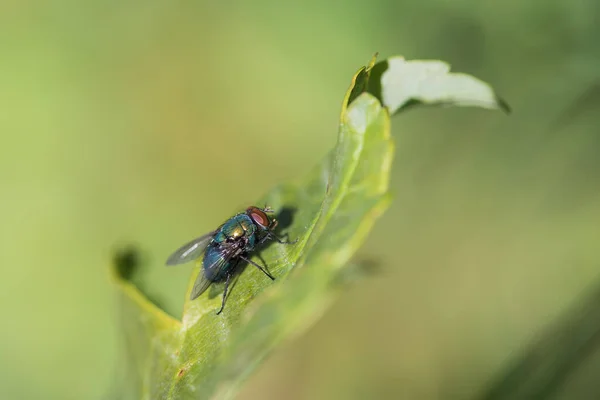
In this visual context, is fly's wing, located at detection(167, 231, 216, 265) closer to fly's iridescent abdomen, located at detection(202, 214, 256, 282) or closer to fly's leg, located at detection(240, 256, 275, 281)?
fly's iridescent abdomen, located at detection(202, 214, 256, 282)

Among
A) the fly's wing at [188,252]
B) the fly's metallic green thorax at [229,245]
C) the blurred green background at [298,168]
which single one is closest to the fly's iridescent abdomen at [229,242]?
the fly's metallic green thorax at [229,245]

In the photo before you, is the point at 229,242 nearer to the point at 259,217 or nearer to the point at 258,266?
the point at 259,217

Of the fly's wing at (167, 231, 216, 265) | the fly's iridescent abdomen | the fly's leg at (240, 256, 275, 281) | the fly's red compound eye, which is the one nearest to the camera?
the fly's leg at (240, 256, 275, 281)

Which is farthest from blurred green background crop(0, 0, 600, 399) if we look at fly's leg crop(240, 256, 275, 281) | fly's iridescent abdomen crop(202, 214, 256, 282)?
fly's leg crop(240, 256, 275, 281)

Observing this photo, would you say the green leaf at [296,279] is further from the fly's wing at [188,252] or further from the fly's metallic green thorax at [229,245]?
the fly's wing at [188,252]

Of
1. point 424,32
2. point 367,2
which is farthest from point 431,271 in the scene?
point 367,2

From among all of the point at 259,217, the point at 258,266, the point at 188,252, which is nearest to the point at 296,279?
the point at 258,266
